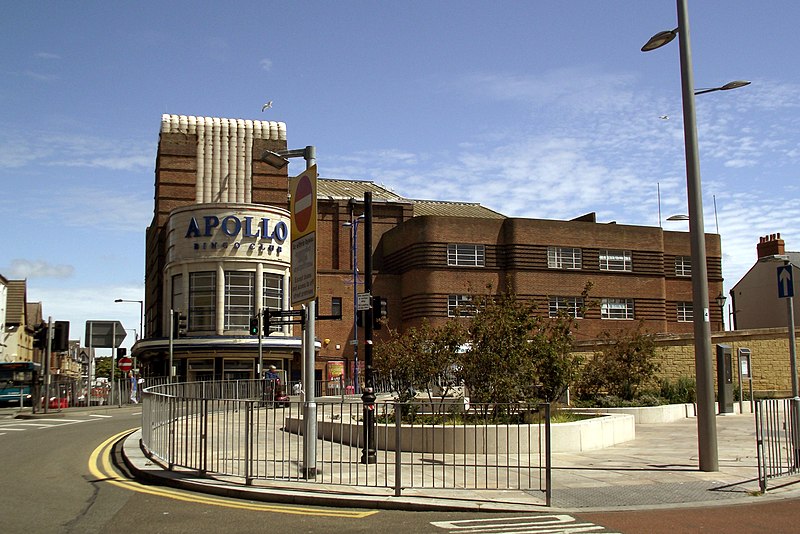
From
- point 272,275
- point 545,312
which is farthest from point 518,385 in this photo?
point 545,312

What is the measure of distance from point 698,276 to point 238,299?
1562 inches

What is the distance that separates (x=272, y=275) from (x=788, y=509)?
43.3 metres

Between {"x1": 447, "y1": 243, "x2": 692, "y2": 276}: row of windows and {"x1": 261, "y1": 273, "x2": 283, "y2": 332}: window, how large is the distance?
40.7ft

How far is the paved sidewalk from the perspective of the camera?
1030 centimetres

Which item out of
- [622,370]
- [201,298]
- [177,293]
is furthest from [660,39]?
[177,293]

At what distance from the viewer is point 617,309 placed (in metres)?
60.2

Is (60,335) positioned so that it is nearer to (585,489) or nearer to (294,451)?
(294,451)

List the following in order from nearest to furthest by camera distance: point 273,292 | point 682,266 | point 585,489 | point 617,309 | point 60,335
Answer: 1. point 585,489
2. point 60,335
3. point 273,292
4. point 617,309
5. point 682,266

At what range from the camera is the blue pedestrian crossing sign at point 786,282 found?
1432 centimetres

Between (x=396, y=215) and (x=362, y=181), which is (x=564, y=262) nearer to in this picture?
(x=396, y=215)

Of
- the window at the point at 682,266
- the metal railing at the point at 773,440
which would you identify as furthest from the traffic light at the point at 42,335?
the window at the point at 682,266

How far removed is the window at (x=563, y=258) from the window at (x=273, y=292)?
64.9ft

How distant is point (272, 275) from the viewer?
5125 centimetres

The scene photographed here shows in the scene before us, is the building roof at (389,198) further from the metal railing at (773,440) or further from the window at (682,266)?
the metal railing at (773,440)
